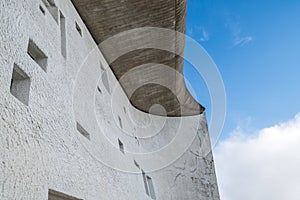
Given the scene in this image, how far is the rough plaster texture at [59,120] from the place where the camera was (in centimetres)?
165

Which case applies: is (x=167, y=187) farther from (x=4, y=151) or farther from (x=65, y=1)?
(x=4, y=151)

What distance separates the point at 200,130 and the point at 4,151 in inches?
329

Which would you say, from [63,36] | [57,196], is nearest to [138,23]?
[63,36]

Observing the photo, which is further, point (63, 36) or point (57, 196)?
point (63, 36)

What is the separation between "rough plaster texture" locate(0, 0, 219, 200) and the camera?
1646 mm

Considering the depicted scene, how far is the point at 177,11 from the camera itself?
421 cm

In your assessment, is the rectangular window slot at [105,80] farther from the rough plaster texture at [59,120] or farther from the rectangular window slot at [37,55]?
the rectangular window slot at [37,55]

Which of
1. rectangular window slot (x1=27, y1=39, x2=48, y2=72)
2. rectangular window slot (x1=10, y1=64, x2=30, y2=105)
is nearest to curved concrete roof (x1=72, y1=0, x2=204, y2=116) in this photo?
rectangular window slot (x1=27, y1=39, x2=48, y2=72)

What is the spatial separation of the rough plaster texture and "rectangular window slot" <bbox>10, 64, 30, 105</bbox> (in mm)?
32

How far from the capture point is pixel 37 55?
238 cm

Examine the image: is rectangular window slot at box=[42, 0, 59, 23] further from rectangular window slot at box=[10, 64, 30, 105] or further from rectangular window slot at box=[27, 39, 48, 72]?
rectangular window slot at box=[10, 64, 30, 105]

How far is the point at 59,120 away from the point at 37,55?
2.03 feet

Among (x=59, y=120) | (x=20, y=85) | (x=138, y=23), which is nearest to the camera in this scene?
(x=20, y=85)

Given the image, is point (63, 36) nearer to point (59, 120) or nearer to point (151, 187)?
point (59, 120)
